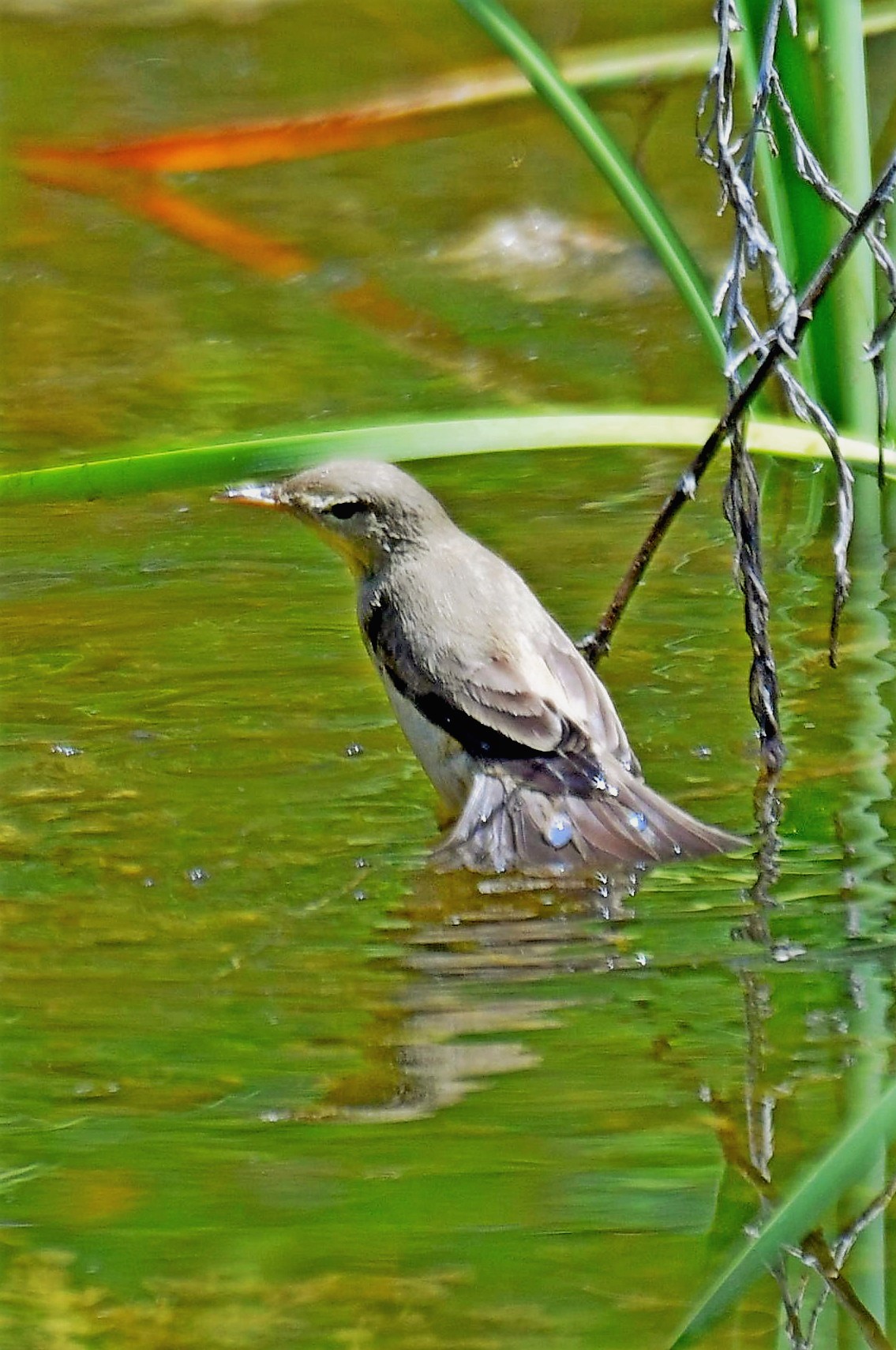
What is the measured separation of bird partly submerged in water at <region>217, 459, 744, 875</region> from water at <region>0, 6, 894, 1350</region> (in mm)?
129

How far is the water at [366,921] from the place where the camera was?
3342mm

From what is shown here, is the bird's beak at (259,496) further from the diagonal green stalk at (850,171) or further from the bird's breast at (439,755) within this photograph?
the diagonal green stalk at (850,171)

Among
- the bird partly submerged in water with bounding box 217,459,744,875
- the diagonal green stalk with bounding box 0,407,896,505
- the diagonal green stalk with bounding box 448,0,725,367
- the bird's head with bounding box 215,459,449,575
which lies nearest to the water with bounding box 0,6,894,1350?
the bird partly submerged in water with bounding box 217,459,744,875

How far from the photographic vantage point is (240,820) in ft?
16.9

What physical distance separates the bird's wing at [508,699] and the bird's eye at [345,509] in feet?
1.42

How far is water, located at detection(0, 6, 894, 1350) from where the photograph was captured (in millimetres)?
3342

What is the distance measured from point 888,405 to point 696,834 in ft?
7.14

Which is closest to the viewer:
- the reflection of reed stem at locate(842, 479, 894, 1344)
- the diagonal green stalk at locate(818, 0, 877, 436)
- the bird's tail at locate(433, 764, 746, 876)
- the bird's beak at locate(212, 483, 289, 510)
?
the reflection of reed stem at locate(842, 479, 894, 1344)

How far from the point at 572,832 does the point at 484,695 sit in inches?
16.3

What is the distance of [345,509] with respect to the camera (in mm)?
5648

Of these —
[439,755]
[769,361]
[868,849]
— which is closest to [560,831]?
[439,755]

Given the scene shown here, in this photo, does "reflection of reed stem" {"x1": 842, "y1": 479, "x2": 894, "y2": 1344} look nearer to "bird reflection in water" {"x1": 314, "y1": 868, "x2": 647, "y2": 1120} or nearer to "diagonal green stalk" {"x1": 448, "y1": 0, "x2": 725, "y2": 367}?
"bird reflection in water" {"x1": 314, "y1": 868, "x2": 647, "y2": 1120}

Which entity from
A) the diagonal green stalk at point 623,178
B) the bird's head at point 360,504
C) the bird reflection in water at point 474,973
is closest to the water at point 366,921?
the bird reflection in water at point 474,973

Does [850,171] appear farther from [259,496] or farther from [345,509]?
[259,496]
